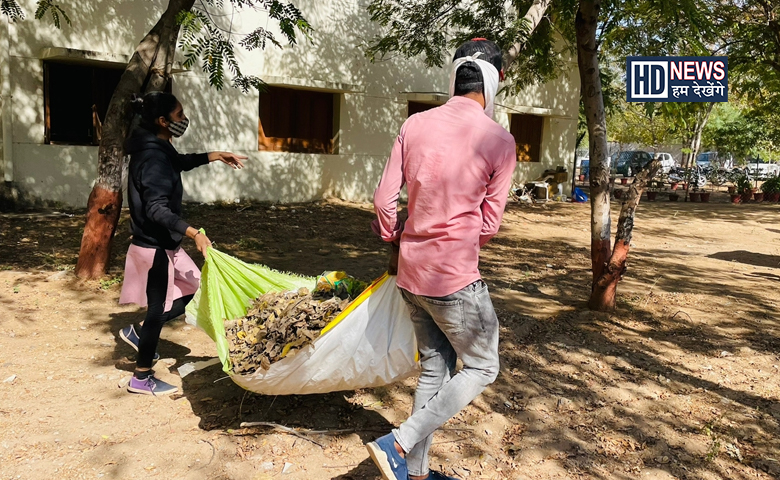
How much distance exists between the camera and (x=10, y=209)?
9156 mm

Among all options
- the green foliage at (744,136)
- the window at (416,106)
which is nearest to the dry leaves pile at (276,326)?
the window at (416,106)

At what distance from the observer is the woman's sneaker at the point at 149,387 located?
346 centimetres

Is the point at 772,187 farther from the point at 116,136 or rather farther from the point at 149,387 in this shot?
the point at 149,387

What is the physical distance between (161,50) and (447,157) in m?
4.11

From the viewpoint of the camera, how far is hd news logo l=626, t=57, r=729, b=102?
545 centimetres

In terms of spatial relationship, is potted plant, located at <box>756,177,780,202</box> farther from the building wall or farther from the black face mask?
the black face mask

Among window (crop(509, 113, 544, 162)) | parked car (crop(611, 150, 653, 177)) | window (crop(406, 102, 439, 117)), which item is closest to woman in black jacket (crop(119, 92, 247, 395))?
window (crop(406, 102, 439, 117))

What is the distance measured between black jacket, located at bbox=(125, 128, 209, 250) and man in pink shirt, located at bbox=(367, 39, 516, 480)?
1.26m

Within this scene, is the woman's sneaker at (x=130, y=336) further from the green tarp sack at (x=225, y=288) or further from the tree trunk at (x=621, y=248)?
the tree trunk at (x=621, y=248)

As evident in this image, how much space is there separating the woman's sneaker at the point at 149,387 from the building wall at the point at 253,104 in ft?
23.3

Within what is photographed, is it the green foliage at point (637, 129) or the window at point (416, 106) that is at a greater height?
the green foliage at point (637, 129)

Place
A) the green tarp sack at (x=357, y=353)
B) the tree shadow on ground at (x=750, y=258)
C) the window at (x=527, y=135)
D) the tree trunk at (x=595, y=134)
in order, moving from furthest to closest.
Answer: the window at (x=527, y=135) < the tree shadow on ground at (x=750, y=258) < the tree trunk at (x=595, y=134) < the green tarp sack at (x=357, y=353)

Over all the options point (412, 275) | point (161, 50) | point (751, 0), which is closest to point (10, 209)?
point (161, 50)

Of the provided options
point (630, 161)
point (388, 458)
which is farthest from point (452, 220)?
point (630, 161)
